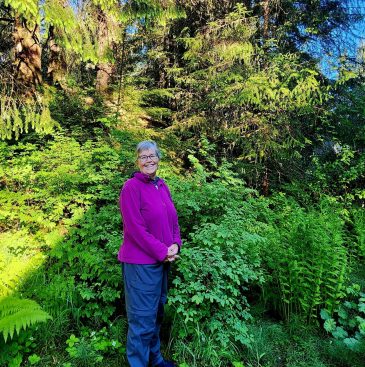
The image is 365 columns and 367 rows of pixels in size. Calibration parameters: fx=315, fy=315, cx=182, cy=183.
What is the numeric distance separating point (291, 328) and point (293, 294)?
424 millimetres

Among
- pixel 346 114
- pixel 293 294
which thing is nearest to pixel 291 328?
pixel 293 294

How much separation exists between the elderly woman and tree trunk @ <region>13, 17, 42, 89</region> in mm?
4727

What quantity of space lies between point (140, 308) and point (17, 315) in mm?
1051

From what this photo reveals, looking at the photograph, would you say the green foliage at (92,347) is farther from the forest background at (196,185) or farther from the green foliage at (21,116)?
the green foliage at (21,116)

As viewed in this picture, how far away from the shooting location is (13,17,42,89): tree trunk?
625cm

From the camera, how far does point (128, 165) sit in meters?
5.82

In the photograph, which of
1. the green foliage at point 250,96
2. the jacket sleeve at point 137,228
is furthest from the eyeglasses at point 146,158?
the green foliage at point 250,96

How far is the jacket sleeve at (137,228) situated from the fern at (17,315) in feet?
3.37

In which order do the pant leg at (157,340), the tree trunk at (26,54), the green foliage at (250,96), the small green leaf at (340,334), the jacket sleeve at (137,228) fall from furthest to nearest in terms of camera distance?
1. the green foliage at (250,96)
2. the tree trunk at (26,54)
3. the small green leaf at (340,334)
4. the pant leg at (157,340)
5. the jacket sleeve at (137,228)

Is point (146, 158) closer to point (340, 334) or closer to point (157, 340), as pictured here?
point (157, 340)

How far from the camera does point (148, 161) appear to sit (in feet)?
8.93

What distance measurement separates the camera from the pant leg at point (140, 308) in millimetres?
2602

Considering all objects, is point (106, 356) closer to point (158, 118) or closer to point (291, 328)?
point (291, 328)

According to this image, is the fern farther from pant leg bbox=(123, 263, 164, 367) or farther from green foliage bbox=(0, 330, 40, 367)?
pant leg bbox=(123, 263, 164, 367)
